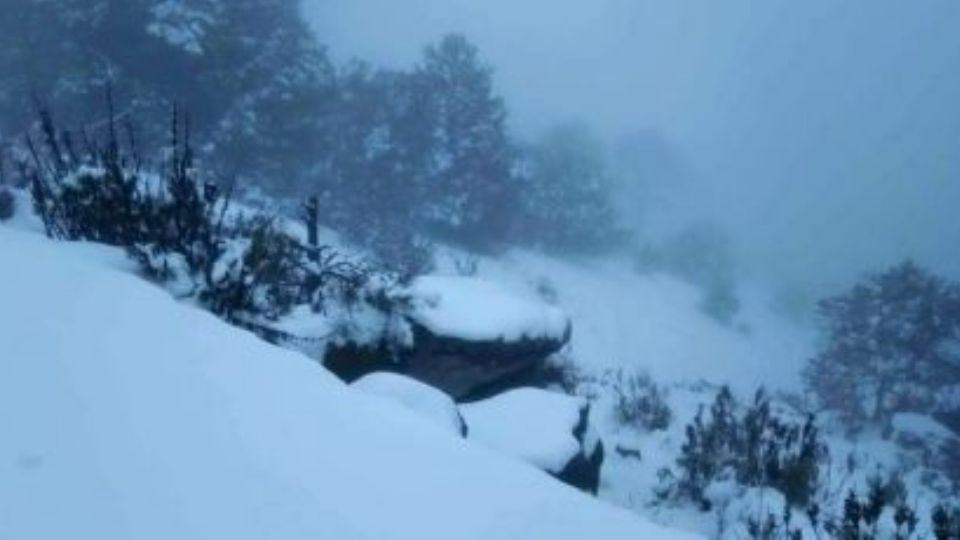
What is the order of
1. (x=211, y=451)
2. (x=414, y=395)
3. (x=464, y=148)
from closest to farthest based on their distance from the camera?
(x=211, y=451), (x=414, y=395), (x=464, y=148)

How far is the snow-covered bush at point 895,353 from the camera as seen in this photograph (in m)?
23.9

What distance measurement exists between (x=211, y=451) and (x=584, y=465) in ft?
13.8

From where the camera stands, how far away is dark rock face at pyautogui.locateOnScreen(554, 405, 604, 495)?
5.41m

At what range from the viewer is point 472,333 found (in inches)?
277

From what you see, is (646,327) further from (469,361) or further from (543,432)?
Answer: (543,432)

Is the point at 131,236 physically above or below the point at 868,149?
below

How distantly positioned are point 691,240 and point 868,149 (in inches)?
2842

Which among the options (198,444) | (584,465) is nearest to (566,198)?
(584,465)

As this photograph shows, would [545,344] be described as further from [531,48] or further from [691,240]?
[531,48]

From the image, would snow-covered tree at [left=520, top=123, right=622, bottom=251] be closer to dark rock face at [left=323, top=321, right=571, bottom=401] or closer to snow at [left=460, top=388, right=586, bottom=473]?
dark rock face at [left=323, top=321, right=571, bottom=401]

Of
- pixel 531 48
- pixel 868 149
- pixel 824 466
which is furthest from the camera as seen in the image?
pixel 868 149

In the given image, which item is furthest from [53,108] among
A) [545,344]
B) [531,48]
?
[531,48]

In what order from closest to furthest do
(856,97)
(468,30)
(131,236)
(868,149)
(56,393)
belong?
(56,393), (131,236), (468,30), (868,149), (856,97)

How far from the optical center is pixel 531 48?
6391 centimetres
